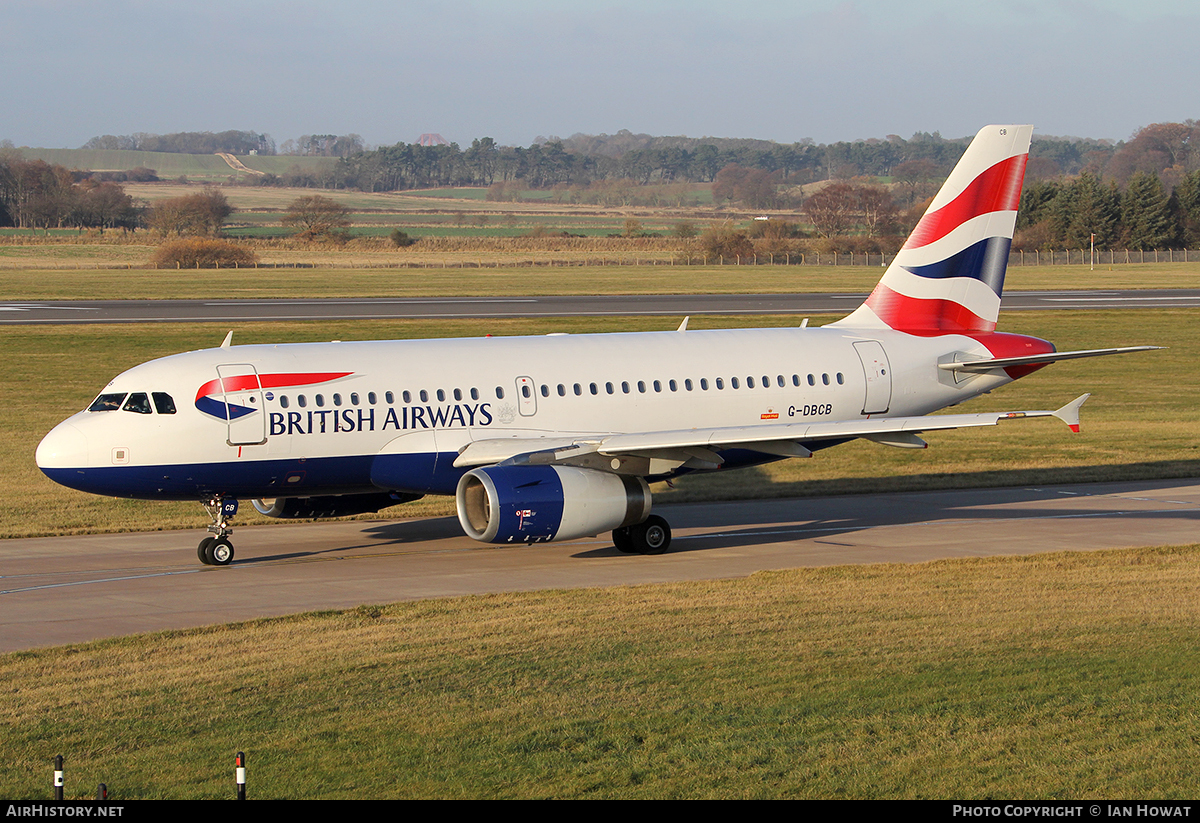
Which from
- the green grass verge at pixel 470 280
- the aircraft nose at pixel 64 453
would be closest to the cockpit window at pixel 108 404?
the aircraft nose at pixel 64 453

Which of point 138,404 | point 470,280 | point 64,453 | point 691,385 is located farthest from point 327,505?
point 470,280

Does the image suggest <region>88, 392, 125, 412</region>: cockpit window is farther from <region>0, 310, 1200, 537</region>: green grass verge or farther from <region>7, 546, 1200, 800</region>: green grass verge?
<region>7, 546, 1200, 800</region>: green grass verge

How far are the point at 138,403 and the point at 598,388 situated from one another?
351 inches

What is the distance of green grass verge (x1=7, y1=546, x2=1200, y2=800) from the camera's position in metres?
12.2

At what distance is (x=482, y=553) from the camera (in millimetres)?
26219

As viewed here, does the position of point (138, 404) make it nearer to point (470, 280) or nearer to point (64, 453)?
point (64, 453)

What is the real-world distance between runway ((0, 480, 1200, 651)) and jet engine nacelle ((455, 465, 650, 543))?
861mm

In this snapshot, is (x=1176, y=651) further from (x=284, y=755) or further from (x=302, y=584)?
(x=302, y=584)

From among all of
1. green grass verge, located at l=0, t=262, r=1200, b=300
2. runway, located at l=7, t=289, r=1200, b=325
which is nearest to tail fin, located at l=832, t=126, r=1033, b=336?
runway, located at l=7, t=289, r=1200, b=325

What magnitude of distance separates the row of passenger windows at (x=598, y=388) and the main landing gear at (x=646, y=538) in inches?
115

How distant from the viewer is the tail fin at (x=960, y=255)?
101 ft

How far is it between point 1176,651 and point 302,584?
46.0 feet
